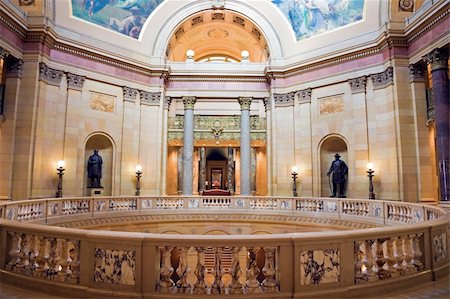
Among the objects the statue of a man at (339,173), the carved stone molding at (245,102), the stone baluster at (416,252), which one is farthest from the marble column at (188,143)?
the stone baluster at (416,252)

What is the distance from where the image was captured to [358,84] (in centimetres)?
1867

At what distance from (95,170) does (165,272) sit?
1559 cm

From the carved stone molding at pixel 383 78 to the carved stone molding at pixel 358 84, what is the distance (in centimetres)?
49

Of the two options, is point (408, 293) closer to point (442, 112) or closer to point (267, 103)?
point (442, 112)

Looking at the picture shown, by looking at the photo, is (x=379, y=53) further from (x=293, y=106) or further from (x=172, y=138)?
(x=172, y=138)

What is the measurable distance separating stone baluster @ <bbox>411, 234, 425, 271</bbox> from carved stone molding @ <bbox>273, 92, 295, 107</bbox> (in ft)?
55.3

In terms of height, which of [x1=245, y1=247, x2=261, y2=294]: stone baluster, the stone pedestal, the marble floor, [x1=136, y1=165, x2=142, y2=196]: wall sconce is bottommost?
the marble floor

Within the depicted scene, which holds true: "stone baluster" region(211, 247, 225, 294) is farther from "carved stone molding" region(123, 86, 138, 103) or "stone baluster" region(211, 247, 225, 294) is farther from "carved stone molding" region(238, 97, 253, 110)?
"carved stone molding" region(238, 97, 253, 110)

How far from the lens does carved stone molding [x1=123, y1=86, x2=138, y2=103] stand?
20.7m

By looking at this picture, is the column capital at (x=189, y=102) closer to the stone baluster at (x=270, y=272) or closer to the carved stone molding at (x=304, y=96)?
the carved stone molding at (x=304, y=96)

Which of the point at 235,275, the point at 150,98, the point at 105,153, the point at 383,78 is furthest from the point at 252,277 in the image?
the point at 150,98

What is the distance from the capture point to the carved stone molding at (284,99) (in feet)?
71.0

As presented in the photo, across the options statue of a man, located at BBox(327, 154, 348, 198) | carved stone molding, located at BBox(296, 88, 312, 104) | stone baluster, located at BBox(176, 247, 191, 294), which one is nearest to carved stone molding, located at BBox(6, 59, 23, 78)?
carved stone molding, located at BBox(296, 88, 312, 104)

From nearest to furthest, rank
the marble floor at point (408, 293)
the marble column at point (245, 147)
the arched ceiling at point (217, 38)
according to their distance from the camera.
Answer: the marble floor at point (408, 293) → the marble column at point (245, 147) → the arched ceiling at point (217, 38)
